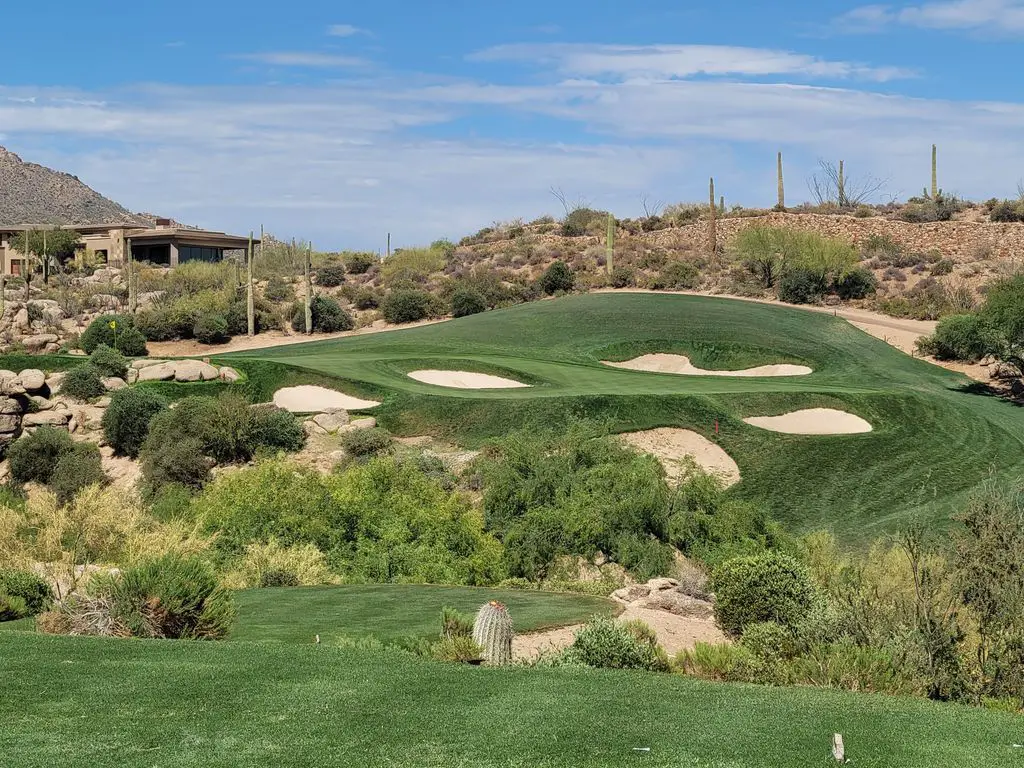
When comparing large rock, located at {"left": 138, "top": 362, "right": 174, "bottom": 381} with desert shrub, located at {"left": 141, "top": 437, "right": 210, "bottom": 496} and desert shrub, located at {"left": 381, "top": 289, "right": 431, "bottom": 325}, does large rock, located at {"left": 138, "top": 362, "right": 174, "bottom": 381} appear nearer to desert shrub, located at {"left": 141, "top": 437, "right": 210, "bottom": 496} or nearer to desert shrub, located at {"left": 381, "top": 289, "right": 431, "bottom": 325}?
Answer: desert shrub, located at {"left": 141, "top": 437, "right": 210, "bottom": 496}

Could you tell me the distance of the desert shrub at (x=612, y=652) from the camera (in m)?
15.4

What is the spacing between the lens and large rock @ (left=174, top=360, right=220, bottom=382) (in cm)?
4153

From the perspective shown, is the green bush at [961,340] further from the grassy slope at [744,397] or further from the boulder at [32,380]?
the boulder at [32,380]

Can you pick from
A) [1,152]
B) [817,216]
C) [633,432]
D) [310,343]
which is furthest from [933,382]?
[1,152]

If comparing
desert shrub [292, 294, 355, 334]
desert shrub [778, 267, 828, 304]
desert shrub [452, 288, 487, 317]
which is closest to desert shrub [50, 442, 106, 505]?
desert shrub [292, 294, 355, 334]

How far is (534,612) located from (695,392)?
2055cm

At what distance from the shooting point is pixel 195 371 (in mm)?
41781

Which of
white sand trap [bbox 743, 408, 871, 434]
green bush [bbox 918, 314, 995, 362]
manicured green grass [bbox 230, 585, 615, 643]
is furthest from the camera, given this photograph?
green bush [bbox 918, 314, 995, 362]

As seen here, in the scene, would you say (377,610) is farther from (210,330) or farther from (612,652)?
(210,330)

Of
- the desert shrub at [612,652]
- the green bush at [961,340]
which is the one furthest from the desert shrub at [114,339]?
the desert shrub at [612,652]

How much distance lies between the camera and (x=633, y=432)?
1415 inches

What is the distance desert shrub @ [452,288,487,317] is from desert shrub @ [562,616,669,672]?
171ft

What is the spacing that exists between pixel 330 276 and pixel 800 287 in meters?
29.2

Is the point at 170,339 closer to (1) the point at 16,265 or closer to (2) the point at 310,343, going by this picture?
(2) the point at 310,343
